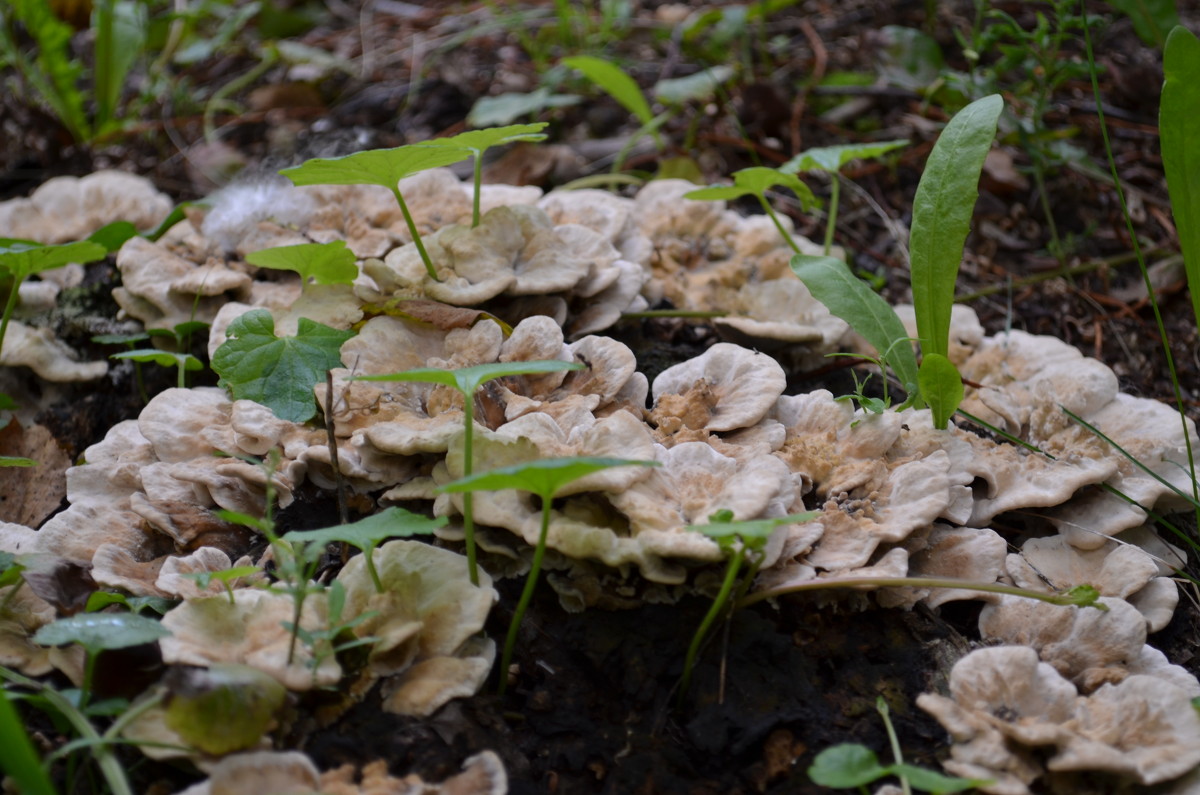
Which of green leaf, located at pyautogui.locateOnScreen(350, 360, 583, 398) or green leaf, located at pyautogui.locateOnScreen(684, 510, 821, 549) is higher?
green leaf, located at pyautogui.locateOnScreen(350, 360, 583, 398)

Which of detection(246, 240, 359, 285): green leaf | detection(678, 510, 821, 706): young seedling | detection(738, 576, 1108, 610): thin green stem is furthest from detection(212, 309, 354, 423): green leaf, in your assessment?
detection(738, 576, 1108, 610): thin green stem

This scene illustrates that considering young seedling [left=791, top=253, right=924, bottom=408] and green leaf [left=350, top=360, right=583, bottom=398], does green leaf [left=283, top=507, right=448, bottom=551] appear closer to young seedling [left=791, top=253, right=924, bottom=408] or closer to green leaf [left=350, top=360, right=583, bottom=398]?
green leaf [left=350, top=360, right=583, bottom=398]

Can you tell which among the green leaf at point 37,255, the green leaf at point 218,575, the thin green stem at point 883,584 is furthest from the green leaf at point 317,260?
the thin green stem at point 883,584

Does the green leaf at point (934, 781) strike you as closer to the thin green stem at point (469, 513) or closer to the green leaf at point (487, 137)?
the thin green stem at point (469, 513)

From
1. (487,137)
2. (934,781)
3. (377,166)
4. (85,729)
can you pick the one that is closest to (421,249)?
(377,166)

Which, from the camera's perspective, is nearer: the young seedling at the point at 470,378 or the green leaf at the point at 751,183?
the young seedling at the point at 470,378
